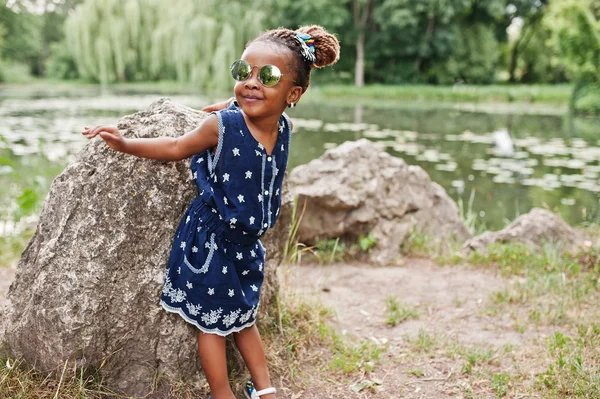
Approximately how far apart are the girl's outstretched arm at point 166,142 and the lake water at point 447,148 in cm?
255

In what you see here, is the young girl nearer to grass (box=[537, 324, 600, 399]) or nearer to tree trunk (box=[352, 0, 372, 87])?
grass (box=[537, 324, 600, 399])

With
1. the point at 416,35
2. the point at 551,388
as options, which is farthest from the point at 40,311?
the point at 416,35

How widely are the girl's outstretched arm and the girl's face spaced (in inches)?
5.6

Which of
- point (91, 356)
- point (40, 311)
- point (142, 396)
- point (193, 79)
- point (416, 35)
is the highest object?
point (416, 35)

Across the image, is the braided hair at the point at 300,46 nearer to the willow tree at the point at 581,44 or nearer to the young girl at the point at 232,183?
the young girl at the point at 232,183

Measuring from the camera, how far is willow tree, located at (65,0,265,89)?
741 inches

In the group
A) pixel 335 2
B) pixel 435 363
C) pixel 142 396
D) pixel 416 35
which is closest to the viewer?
pixel 142 396

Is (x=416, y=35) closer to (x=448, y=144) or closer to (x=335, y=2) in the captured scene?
(x=335, y=2)

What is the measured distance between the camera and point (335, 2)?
1128 inches

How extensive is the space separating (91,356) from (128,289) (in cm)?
30

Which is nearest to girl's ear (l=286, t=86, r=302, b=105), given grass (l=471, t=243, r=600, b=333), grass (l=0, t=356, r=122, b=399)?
grass (l=0, t=356, r=122, b=399)

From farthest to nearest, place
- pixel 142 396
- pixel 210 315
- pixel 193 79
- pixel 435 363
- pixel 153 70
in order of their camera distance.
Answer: pixel 153 70, pixel 193 79, pixel 435 363, pixel 142 396, pixel 210 315

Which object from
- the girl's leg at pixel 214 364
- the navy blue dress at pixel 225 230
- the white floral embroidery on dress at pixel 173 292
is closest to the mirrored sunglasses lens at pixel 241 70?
the navy blue dress at pixel 225 230

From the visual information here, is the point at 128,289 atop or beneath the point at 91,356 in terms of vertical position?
atop
